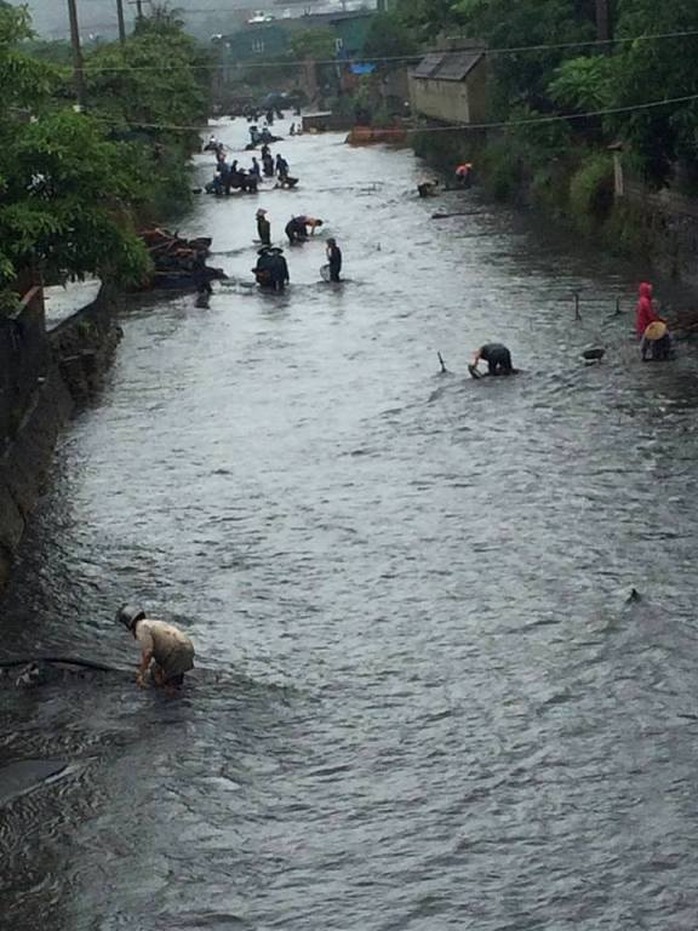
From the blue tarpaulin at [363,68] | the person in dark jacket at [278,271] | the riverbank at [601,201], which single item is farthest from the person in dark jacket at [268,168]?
the person in dark jacket at [278,271]

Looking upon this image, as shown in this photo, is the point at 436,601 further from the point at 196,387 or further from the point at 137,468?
A: the point at 196,387

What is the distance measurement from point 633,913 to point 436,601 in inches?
284

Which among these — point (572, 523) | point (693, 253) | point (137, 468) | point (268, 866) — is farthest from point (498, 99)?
point (268, 866)

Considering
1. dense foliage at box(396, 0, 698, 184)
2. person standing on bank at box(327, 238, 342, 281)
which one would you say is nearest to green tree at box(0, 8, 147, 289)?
dense foliage at box(396, 0, 698, 184)

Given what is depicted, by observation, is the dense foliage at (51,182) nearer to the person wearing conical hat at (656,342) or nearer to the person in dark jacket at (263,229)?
the person wearing conical hat at (656,342)

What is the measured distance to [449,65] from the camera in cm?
6400

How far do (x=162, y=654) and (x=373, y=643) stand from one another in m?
2.72

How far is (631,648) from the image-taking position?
16703 mm

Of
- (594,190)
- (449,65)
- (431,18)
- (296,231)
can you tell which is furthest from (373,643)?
(431,18)

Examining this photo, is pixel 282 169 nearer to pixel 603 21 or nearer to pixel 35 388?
pixel 603 21

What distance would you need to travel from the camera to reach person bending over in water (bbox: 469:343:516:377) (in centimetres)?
2920

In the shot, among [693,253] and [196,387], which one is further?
[693,253]

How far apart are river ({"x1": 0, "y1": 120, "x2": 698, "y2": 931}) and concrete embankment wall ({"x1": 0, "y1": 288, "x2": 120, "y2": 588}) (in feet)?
1.51

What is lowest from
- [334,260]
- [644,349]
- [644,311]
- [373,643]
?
[373,643]
